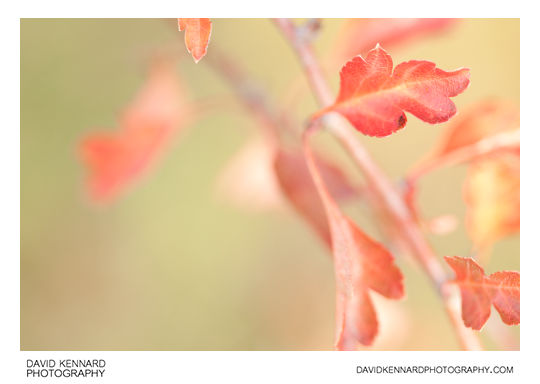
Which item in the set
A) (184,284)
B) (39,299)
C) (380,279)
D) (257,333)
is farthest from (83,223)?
(380,279)

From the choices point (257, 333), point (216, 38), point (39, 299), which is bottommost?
point (257, 333)

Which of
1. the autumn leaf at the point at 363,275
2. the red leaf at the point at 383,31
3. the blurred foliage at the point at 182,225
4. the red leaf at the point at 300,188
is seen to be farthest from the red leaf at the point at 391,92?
the blurred foliage at the point at 182,225

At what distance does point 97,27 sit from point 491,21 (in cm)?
118

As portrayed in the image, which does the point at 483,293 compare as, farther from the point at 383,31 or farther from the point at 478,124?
the point at 383,31

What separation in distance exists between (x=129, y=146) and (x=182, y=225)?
863mm

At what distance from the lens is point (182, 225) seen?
1.69 metres

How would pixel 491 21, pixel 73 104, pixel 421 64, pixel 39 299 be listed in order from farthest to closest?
pixel 491 21 < pixel 73 104 < pixel 39 299 < pixel 421 64
